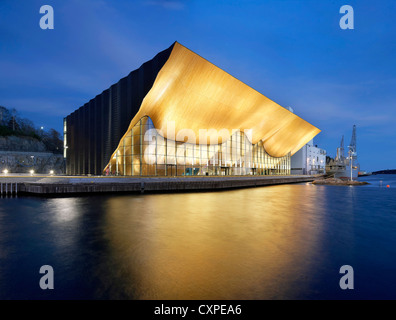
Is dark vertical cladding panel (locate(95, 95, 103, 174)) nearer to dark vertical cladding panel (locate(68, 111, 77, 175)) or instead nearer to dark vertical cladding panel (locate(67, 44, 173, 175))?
dark vertical cladding panel (locate(67, 44, 173, 175))

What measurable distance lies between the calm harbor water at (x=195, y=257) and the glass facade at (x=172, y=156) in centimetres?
1817

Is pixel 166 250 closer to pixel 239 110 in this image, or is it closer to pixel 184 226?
pixel 184 226

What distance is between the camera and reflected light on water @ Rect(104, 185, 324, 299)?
3572 millimetres

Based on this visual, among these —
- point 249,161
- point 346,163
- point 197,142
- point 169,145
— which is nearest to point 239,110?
point 197,142

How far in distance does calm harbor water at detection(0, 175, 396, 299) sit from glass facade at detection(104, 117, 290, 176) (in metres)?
18.2

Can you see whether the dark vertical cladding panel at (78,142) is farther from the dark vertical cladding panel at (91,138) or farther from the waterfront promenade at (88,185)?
the waterfront promenade at (88,185)

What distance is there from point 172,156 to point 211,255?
Answer: 25.1 meters

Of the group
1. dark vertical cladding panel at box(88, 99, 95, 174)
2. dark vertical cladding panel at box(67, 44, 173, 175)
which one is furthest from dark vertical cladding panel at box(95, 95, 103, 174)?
dark vertical cladding panel at box(88, 99, 95, 174)

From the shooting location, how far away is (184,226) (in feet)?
27.1

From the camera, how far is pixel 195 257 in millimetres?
5000

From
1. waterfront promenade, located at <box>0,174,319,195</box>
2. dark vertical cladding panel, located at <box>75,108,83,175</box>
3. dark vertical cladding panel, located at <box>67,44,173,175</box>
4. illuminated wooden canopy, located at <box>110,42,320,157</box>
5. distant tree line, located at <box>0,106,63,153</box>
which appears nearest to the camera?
waterfront promenade, located at <box>0,174,319,195</box>

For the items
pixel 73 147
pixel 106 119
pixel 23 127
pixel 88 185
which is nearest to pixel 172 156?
pixel 106 119

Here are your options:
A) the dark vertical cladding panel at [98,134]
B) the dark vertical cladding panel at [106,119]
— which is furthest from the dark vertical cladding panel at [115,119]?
the dark vertical cladding panel at [98,134]
